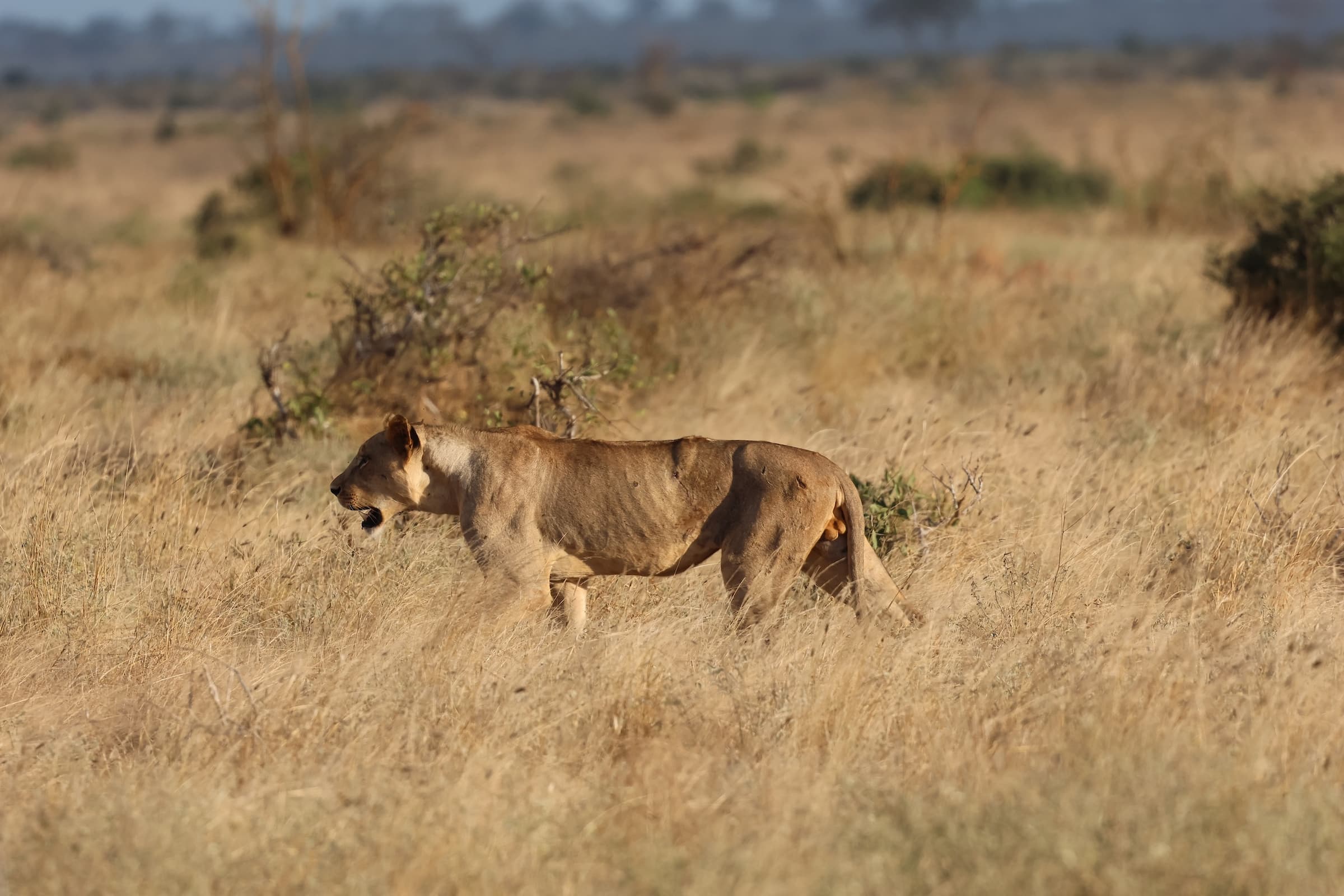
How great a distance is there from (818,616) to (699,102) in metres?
79.6

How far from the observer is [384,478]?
6.25m

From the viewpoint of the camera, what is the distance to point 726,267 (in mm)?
12039

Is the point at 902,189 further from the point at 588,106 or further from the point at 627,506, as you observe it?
the point at 588,106

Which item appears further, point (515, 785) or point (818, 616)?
point (818, 616)

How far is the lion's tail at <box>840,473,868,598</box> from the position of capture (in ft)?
19.6

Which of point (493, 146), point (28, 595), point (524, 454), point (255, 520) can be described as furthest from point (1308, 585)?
point (493, 146)

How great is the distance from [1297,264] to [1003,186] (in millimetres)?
15092

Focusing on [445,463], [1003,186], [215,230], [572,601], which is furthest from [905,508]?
[1003,186]

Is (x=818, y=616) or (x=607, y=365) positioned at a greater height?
(x=607, y=365)

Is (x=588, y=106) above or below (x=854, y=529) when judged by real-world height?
below

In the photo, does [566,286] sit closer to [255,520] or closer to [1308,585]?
[255,520]

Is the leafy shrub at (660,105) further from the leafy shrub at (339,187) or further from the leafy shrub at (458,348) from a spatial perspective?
the leafy shrub at (458,348)

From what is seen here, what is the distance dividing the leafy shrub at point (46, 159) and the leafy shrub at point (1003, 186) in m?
24.4

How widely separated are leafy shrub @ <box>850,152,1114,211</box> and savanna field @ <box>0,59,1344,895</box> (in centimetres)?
740
